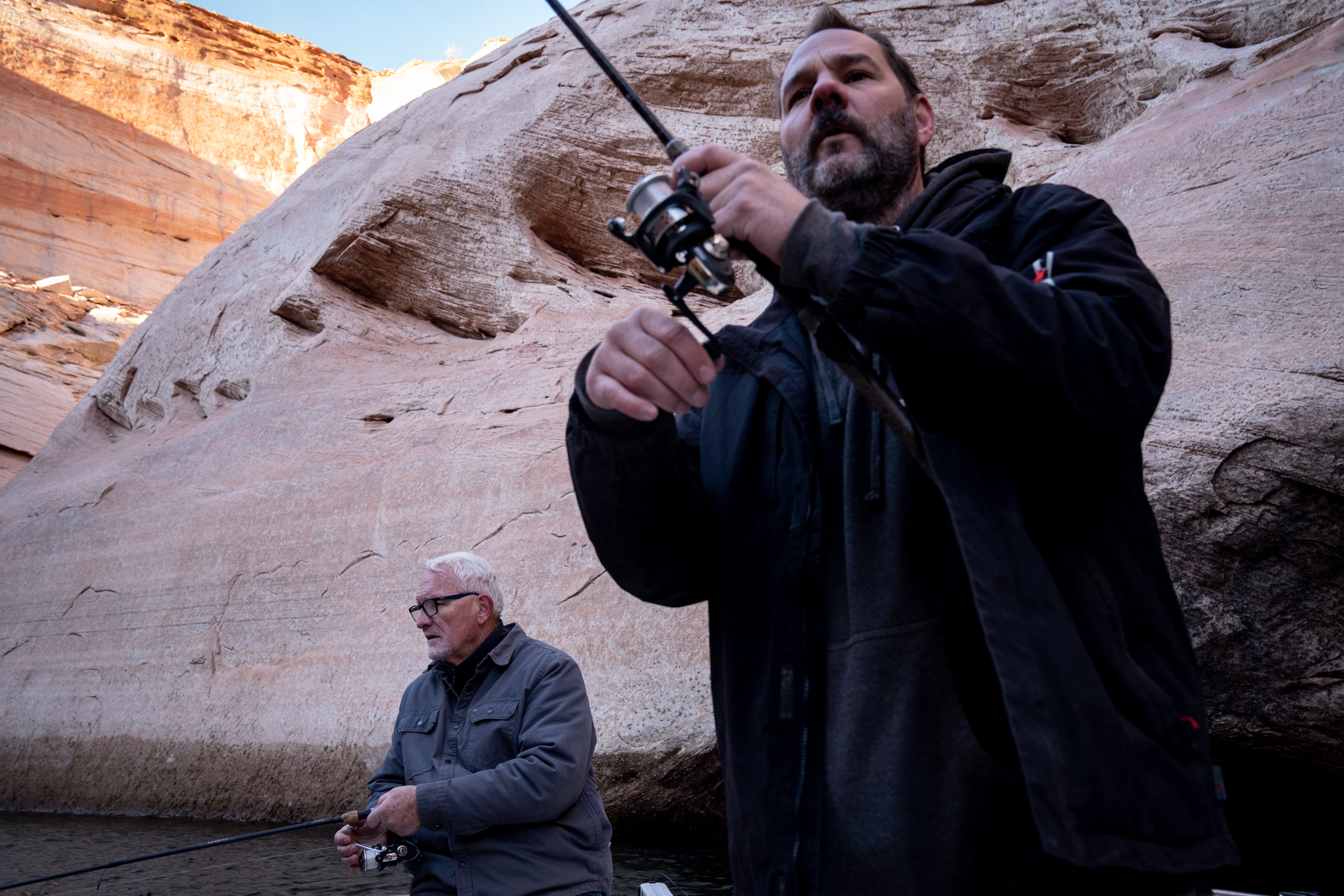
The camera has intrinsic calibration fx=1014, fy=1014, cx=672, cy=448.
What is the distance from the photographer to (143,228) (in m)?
24.7

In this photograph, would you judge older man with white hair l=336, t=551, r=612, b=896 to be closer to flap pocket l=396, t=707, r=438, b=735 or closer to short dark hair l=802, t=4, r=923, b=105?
flap pocket l=396, t=707, r=438, b=735

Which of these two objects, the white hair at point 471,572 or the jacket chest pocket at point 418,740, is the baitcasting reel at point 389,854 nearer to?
the jacket chest pocket at point 418,740

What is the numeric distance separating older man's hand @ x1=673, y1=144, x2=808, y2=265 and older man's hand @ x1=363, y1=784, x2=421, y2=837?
1856 millimetres

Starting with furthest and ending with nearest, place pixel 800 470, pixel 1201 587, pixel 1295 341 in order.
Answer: pixel 1295 341 < pixel 1201 587 < pixel 800 470

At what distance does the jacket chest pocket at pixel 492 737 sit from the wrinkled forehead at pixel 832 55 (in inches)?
67.5

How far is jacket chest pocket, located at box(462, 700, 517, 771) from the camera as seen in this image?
259 centimetres

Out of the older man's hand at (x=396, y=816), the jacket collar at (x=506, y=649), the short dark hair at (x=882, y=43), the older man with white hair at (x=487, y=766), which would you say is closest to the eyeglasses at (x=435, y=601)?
the older man with white hair at (x=487, y=766)

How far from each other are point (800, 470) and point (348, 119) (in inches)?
1390

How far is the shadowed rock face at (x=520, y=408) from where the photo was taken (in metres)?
3.42

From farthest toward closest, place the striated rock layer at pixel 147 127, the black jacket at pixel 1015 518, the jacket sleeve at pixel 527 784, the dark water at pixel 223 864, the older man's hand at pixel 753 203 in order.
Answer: the striated rock layer at pixel 147 127, the dark water at pixel 223 864, the jacket sleeve at pixel 527 784, the older man's hand at pixel 753 203, the black jacket at pixel 1015 518

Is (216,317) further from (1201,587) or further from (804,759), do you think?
(804,759)

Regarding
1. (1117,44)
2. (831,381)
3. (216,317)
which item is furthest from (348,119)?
(831,381)

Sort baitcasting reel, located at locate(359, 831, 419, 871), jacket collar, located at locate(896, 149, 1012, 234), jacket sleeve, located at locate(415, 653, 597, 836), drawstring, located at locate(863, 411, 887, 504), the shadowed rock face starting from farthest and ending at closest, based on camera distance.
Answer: the shadowed rock face, baitcasting reel, located at locate(359, 831, 419, 871), jacket sleeve, located at locate(415, 653, 597, 836), jacket collar, located at locate(896, 149, 1012, 234), drawstring, located at locate(863, 411, 887, 504)

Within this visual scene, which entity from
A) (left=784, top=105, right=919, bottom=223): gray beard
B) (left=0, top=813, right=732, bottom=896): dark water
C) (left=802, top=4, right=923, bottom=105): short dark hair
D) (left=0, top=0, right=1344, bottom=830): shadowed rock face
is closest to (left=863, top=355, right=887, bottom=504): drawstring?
(left=784, top=105, right=919, bottom=223): gray beard
